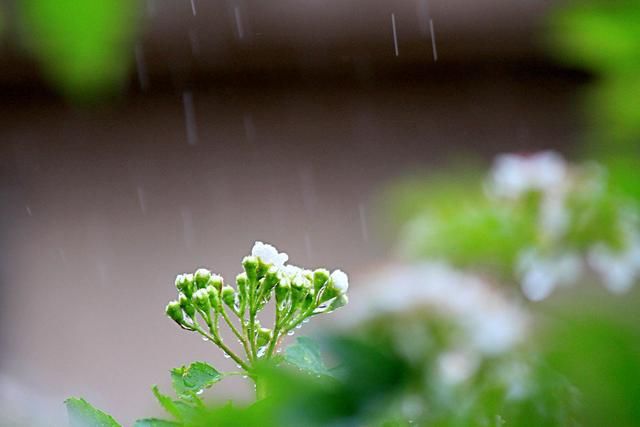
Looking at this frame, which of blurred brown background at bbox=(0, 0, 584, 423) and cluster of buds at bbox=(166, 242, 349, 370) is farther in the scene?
blurred brown background at bbox=(0, 0, 584, 423)

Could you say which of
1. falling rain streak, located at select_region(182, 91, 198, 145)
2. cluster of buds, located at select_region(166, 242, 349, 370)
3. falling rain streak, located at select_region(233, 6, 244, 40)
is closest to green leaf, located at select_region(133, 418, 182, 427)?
cluster of buds, located at select_region(166, 242, 349, 370)

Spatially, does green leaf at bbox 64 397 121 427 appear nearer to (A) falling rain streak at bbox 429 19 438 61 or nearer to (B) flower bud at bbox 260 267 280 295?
(B) flower bud at bbox 260 267 280 295

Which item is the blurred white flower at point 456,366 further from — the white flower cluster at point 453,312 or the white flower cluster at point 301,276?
the white flower cluster at point 301,276

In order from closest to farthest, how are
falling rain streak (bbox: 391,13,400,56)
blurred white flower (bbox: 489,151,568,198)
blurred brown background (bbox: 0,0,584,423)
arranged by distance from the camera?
blurred white flower (bbox: 489,151,568,198) → falling rain streak (bbox: 391,13,400,56) → blurred brown background (bbox: 0,0,584,423)

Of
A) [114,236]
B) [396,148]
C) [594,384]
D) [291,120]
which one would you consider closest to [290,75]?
[291,120]

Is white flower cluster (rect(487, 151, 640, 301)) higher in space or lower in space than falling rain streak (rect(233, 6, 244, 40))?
lower

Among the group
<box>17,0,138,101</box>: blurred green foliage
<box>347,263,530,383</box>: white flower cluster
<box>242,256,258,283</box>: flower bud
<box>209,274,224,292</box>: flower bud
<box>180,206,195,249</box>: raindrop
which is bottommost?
<box>180,206,195,249</box>: raindrop

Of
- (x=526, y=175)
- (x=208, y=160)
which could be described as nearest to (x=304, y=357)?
(x=526, y=175)

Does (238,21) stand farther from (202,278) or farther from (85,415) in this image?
(85,415)

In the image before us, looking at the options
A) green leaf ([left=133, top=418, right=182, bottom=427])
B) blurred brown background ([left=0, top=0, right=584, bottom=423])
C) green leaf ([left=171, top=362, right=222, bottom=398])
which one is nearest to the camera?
green leaf ([left=133, top=418, right=182, bottom=427])
